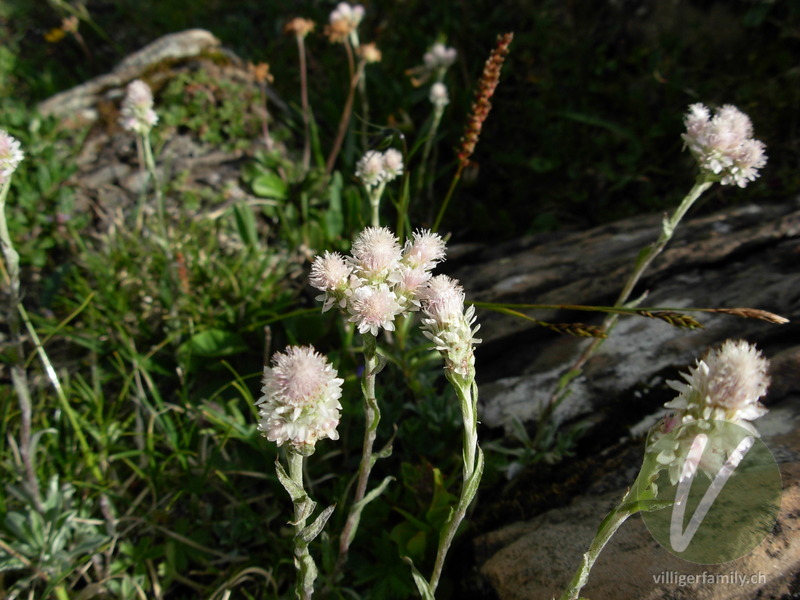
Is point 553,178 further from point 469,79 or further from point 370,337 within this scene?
point 370,337

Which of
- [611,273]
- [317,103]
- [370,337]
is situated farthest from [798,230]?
[317,103]

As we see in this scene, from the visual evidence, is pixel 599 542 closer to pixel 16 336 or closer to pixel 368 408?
pixel 368 408

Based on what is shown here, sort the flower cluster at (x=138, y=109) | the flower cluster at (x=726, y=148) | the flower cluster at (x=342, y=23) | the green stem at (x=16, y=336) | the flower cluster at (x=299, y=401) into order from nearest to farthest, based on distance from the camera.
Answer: the flower cluster at (x=299, y=401)
the flower cluster at (x=726, y=148)
the green stem at (x=16, y=336)
the flower cluster at (x=138, y=109)
the flower cluster at (x=342, y=23)

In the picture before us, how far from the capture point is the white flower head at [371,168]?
73.0 inches

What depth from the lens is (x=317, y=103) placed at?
13.5ft

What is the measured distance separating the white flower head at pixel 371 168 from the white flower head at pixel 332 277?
2.66ft

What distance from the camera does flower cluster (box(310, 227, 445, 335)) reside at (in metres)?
1.08

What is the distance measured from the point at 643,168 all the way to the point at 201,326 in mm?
2692

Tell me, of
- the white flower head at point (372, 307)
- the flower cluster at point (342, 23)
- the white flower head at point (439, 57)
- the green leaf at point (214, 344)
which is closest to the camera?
the white flower head at point (372, 307)

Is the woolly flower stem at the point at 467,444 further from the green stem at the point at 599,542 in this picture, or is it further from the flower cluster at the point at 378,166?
the flower cluster at the point at 378,166

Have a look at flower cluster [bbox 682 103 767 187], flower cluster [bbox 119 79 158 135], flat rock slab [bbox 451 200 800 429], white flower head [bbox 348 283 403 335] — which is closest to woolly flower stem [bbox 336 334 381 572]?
white flower head [bbox 348 283 403 335]

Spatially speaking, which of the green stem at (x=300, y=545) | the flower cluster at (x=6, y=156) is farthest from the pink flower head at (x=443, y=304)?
the flower cluster at (x=6, y=156)

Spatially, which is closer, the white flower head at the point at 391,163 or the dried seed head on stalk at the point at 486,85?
the dried seed head on stalk at the point at 486,85

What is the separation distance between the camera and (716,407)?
857mm
